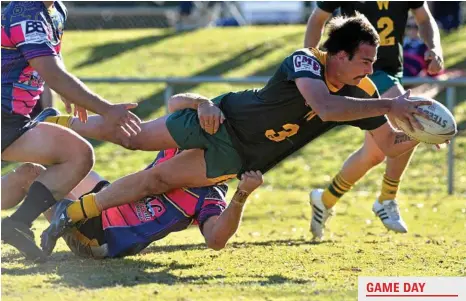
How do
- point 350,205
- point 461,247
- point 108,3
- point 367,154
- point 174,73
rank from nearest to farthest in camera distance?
point 461,247 < point 367,154 < point 350,205 < point 174,73 < point 108,3

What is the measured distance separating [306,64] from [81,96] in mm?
1329

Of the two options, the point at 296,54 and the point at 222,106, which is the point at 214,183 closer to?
the point at 222,106

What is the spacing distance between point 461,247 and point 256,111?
186 cm

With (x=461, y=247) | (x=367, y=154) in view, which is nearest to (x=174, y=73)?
(x=367, y=154)

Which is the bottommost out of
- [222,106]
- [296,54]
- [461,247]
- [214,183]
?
[461,247]

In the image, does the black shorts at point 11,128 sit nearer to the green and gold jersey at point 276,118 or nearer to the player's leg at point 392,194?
the green and gold jersey at point 276,118

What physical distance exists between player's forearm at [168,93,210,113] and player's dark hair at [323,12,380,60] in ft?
3.00

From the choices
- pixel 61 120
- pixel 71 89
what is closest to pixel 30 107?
pixel 61 120

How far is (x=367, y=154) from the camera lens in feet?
25.0

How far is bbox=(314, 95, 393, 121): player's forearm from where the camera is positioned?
18.2 feet

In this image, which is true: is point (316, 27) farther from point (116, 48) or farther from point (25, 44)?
point (116, 48)

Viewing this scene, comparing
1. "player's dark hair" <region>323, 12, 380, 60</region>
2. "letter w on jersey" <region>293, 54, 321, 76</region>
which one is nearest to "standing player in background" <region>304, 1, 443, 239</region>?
"player's dark hair" <region>323, 12, 380, 60</region>

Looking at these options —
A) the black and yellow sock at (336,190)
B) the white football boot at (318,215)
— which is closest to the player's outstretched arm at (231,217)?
the white football boot at (318,215)

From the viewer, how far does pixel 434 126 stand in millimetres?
5930
